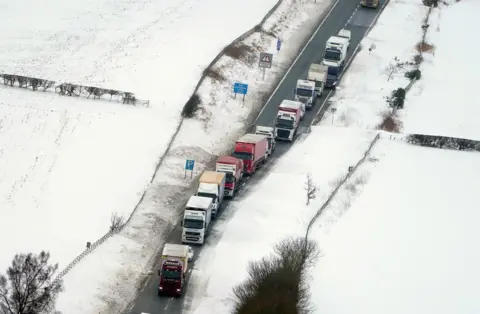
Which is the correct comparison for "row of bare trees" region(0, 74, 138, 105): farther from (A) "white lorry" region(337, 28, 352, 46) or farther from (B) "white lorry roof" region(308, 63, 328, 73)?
(A) "white lorry" region(337, 28, 352, 46)

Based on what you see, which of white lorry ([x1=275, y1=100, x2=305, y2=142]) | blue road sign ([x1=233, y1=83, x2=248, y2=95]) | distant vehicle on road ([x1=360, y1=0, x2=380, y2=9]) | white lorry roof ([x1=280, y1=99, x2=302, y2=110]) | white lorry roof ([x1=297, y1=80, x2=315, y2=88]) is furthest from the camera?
distant vehicle on road ([x1=360, y1=0, x2=380, y2=9])

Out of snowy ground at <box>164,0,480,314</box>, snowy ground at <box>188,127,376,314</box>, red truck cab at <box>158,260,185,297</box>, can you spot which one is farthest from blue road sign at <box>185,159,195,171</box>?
red truck cab at <box>158,260,185,297</box>

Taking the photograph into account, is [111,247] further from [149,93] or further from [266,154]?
[149,93]

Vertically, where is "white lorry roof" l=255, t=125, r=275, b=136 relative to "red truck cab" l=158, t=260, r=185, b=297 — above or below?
above

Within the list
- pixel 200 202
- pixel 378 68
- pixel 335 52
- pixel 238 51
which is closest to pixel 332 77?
pixel 335 52

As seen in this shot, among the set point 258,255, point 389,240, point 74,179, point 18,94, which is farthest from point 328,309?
point 18,94

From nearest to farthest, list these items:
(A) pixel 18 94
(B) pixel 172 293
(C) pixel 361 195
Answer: (B) pixel 172 293, (C) pixel 361 195, (A) pixel 18 94

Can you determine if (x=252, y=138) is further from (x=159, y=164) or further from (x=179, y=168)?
(x=159, y=164)

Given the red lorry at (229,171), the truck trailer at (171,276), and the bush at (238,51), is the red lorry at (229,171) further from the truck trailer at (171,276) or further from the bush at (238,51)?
the bush at (238,51)
